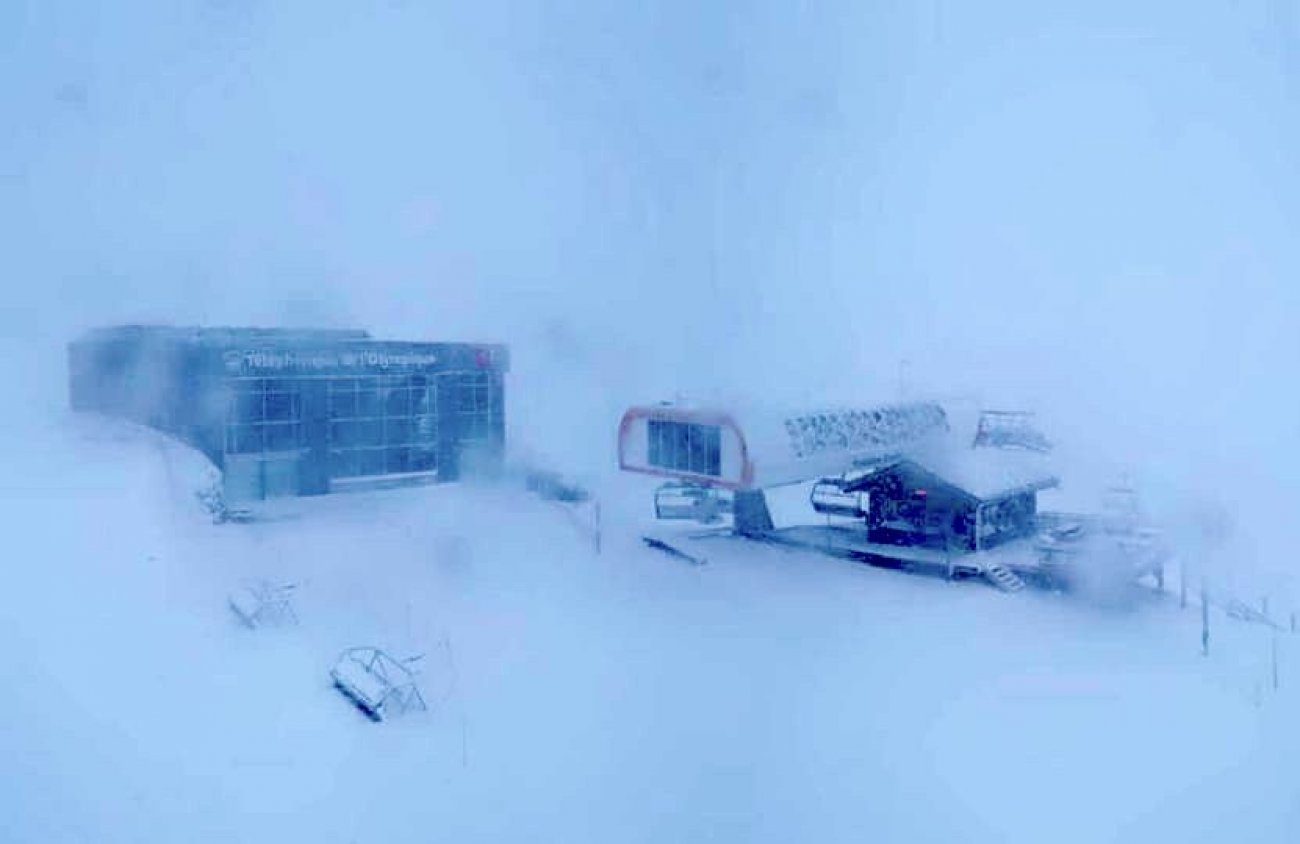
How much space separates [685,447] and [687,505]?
1.89 metres

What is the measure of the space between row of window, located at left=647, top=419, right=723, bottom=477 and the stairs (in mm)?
2737

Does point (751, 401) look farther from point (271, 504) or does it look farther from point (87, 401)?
point (87, 401)

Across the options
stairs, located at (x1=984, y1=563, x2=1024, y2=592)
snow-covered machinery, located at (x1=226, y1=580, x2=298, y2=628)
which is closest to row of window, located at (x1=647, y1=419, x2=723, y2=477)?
stairs, located at (x1=984, y1=563, x2=1024, y2=592)

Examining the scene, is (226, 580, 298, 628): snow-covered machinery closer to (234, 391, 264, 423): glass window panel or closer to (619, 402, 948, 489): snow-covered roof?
(234, 391, 264, 423): glass window panel

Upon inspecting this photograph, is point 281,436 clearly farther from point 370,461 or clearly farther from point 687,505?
point 687,505

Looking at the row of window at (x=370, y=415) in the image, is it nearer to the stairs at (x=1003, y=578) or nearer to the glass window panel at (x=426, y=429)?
the glass window panel at (x=426, y=429)

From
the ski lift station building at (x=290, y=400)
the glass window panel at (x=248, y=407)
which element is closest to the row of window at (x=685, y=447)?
the ski lift station building at (x=290, y=400)

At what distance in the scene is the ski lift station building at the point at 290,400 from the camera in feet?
26.9

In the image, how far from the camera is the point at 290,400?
8.63m

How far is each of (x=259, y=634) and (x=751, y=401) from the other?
553 cm

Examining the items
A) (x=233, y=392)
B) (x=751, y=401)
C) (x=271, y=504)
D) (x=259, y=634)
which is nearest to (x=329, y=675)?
(x=259, y=634)

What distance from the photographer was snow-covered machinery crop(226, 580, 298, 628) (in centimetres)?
546

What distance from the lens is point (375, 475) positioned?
9.01 metres

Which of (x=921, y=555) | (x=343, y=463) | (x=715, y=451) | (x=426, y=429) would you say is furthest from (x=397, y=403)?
(x=921, y=555)
